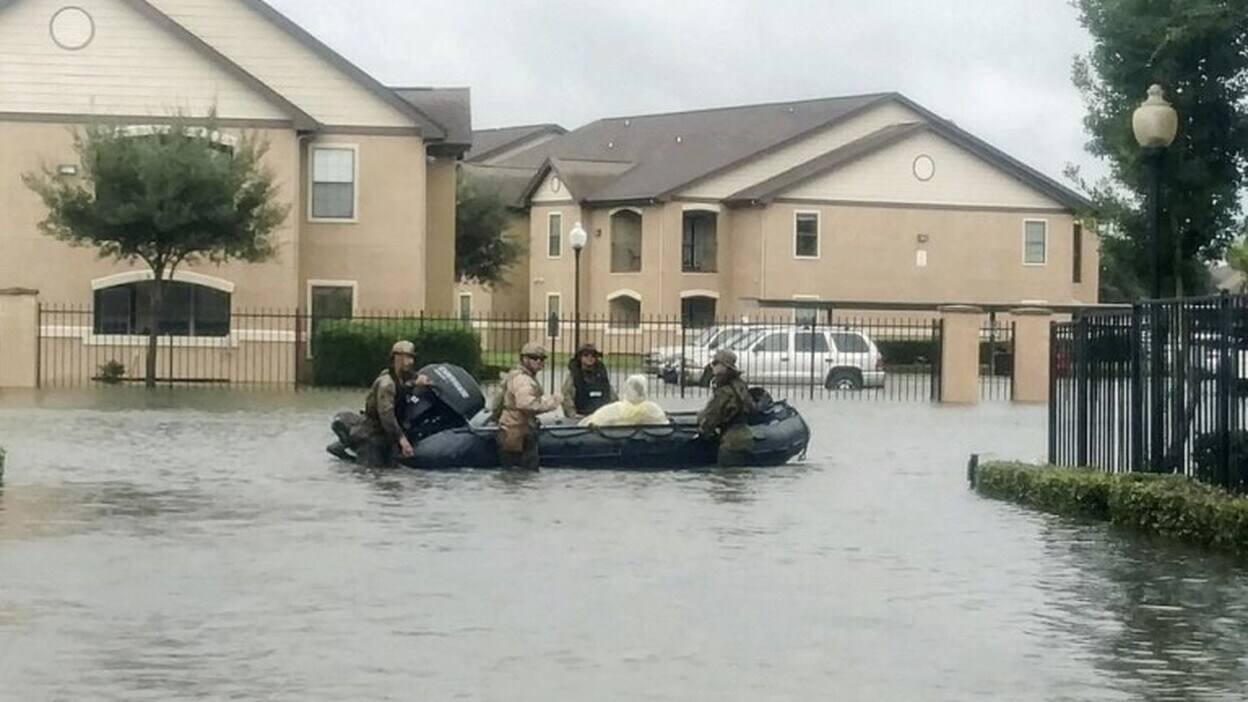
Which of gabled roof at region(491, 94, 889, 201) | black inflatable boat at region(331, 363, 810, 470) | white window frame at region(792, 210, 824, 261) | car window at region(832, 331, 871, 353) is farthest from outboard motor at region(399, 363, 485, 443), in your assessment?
gabled roof at region(491, 94, 889, 201)

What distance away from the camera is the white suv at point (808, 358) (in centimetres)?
5359

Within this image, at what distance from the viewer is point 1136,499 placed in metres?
19.5

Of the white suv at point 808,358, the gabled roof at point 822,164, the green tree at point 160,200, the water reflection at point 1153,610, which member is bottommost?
the water reflection at point 1153,610

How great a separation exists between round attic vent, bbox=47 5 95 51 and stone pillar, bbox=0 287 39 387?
594cm

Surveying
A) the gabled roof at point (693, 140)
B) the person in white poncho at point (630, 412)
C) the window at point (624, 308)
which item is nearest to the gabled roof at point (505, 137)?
the gabled roof at point (693, 140)

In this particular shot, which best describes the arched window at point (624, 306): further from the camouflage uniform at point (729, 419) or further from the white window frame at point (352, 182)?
the camouflage uniform at point (729, 419)

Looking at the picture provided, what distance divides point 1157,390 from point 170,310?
106 feet

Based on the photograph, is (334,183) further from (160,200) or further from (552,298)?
(552,298)

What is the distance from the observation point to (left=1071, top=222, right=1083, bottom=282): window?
7531 cm

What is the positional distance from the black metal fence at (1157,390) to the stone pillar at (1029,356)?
76.7ft

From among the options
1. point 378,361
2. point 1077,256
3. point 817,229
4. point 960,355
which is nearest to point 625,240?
point 817,229

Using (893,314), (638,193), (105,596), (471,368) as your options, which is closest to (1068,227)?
(893,314)

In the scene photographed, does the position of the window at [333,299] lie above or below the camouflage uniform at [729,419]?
above

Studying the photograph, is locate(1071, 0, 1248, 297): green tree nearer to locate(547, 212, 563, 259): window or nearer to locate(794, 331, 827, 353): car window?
locate(794, 331, 827, 353): car window
